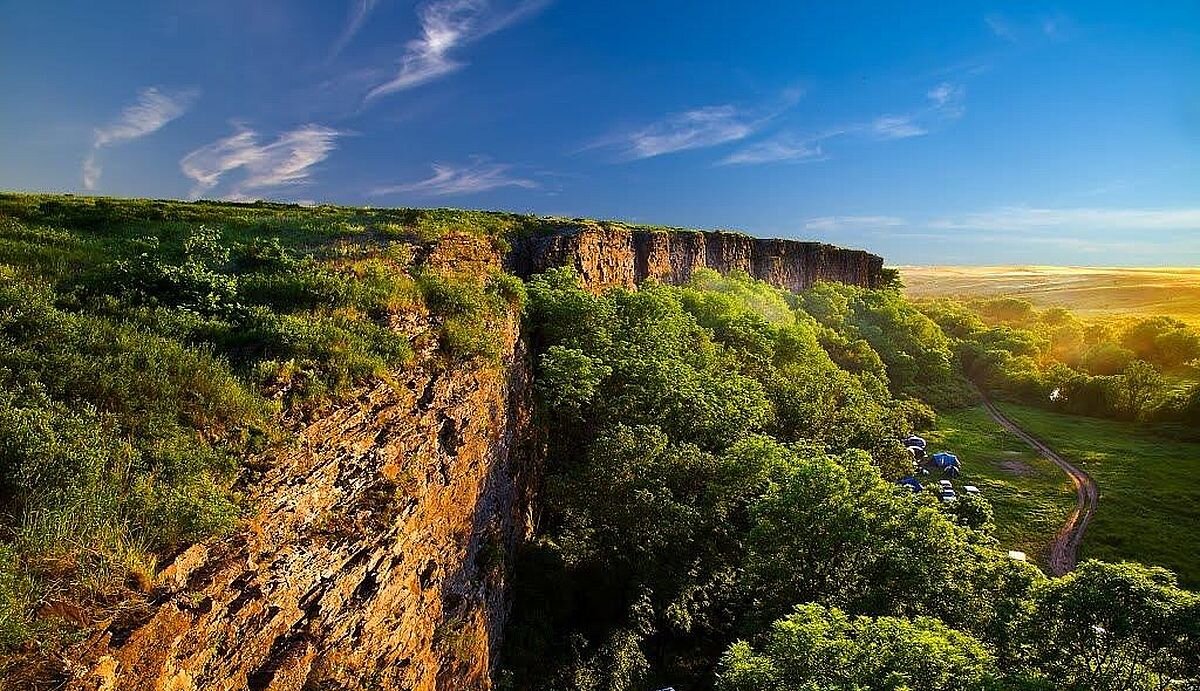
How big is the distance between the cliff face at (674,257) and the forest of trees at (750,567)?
4.59 m

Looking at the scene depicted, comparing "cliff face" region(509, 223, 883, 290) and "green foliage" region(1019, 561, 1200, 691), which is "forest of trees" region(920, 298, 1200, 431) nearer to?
"cliff face" region(509, 223, 883, 290)

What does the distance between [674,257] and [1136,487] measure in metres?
36.0

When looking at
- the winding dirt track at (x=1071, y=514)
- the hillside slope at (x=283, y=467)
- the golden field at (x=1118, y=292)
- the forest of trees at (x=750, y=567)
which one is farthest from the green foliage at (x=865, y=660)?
the golden field at (x=1118, y=292)

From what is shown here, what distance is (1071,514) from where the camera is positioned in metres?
32.8

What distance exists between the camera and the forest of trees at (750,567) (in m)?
11.5

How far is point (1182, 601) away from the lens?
11.2 meters

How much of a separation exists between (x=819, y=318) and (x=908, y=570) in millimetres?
45203

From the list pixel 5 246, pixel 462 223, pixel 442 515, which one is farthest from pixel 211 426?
pixel 462 223

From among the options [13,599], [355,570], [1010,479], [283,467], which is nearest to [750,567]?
[355,570]

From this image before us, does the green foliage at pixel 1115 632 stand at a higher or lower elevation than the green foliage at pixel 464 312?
lower

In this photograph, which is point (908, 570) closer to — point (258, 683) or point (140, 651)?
point (258, 683)

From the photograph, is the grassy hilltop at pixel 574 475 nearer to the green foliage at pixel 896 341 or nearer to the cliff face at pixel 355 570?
the cliff face at pixel 355 570

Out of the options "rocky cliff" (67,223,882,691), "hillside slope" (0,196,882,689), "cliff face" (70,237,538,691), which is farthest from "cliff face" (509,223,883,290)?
"cliff face" (70,237,538,691)

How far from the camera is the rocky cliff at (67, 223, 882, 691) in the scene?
23.1 feet
